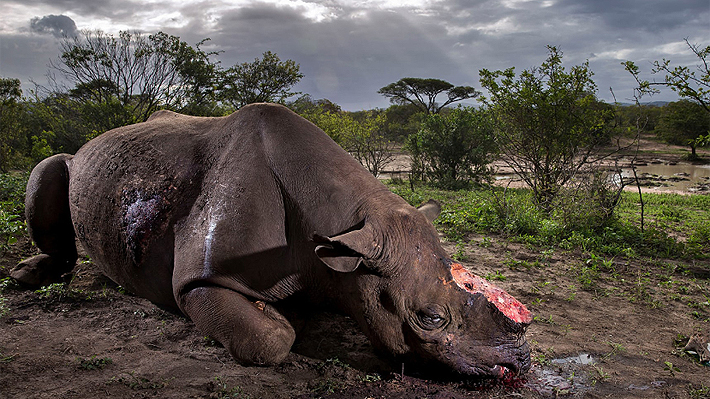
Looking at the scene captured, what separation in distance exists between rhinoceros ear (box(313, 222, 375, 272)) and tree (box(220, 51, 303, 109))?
635 inches

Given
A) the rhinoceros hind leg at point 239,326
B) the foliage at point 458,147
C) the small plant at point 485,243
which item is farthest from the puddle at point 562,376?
the foliage at point 458,147

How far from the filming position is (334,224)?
3523 millimetres

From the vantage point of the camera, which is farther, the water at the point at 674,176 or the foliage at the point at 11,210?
the water at the point at 674,176

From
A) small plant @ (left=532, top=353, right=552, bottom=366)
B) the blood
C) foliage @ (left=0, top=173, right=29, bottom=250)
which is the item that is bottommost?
small plant @ (left=532, top=353, right=552, bottom=366)

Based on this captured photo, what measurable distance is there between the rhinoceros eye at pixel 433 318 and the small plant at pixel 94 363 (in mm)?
2452

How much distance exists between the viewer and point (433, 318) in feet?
10.4

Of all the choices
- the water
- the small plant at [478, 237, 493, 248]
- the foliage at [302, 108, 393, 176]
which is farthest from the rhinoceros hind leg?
the water

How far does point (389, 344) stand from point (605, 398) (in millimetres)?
1635

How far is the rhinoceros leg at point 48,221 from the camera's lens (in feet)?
16.6

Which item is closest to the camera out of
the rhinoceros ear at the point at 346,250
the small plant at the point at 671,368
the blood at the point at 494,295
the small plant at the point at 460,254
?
the rhinoceros ear at the point at 346,250

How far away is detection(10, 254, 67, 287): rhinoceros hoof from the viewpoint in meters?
5.16

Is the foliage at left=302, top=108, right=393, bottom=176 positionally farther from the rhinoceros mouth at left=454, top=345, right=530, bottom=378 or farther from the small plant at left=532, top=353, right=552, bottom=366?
the rhinoceros mouth at left=454, top=345, right=530, bottom=378

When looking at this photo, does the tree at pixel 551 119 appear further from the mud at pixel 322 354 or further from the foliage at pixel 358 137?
the foliage at pixel 358 137

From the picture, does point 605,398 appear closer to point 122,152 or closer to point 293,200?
point 293,200
